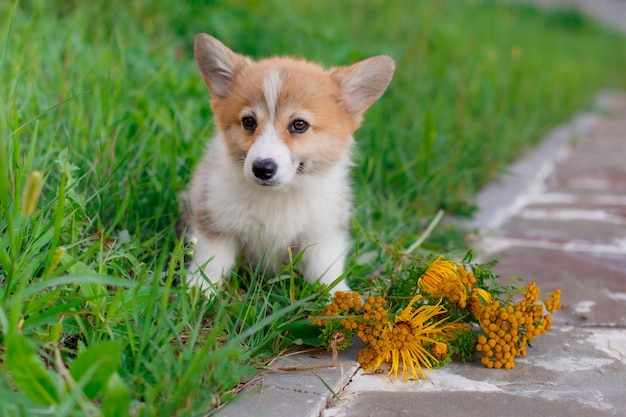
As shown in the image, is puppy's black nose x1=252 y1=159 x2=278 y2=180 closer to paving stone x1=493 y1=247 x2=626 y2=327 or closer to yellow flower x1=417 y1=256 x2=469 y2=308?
yellow flower x1=417 y1=256 x2=469 y2=308

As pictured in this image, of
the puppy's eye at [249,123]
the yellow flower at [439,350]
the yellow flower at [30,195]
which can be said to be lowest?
the yellow flower at [439,350]

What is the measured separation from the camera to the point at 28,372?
170 centimetres

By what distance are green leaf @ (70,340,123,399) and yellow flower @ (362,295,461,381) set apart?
89cm

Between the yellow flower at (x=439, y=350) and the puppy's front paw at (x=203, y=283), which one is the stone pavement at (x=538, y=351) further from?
the puppy's front paw at (x=203, y=283)

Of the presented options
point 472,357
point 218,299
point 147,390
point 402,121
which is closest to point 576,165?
point 402,121

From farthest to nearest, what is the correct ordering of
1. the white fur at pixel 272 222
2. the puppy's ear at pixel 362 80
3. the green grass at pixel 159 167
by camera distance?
the puppy's ear at pixel 362 80 → the white fur at pixel 272 222 → the green grass at pixel 159 167

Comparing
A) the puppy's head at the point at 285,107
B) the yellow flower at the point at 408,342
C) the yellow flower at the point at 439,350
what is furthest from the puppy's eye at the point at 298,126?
the yellow flower at the point at 439,350

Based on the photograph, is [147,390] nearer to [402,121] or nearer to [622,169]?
[402,121]

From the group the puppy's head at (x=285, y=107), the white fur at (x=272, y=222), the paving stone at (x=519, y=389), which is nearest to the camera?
the paving stone at (x=519, y=389)

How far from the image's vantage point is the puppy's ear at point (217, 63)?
9.81 feet

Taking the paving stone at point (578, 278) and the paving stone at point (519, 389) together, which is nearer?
the paving stone at point (519, 389)

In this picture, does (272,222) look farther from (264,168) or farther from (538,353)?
(538,353)

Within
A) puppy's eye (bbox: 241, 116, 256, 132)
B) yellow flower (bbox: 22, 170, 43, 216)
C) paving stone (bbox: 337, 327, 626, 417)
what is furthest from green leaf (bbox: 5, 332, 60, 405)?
puppy's eye (bbox: 241, 116, 256, 132)

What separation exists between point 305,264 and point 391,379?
804 mm
